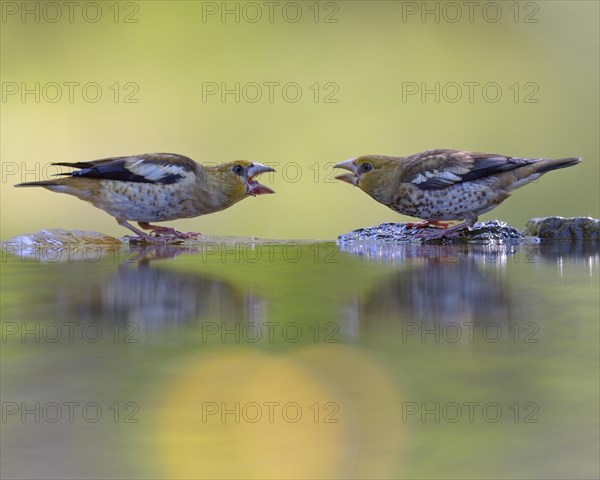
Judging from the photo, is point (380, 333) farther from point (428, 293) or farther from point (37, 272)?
point (37, 272)

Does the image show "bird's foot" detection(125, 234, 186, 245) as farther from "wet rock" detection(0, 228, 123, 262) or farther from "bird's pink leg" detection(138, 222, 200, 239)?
"wet rock" detection(0, 228, 123, 262)

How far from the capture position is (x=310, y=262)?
27.2 feet

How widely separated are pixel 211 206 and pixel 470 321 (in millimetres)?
5370

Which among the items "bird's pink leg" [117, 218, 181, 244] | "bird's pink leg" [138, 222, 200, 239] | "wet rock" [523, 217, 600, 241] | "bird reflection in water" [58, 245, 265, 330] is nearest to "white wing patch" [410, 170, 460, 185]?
"wet rock" [523, 217, 600, 241]

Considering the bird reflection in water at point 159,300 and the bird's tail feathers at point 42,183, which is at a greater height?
the bird's tail feathers at point 42,183

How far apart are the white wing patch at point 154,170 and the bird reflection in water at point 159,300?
250 centimetres

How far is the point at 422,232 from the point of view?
33.8 feet

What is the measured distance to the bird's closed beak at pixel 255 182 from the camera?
9875mm

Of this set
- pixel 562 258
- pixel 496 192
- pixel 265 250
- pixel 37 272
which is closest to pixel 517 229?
pixel 496 192

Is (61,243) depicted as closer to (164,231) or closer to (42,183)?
(42,183)

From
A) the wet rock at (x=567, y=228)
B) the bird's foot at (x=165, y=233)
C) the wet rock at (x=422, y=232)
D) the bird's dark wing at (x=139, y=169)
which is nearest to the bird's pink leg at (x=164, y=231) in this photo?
the bird's foot at (x=165, y=233)

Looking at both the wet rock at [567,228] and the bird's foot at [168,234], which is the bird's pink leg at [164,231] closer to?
the bird's foot at [168,234]

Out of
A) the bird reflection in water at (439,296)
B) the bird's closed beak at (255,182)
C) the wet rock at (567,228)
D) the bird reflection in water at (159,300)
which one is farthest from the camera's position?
the wet rock at (567,228)

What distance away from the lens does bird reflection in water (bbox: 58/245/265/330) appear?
510 centimetres
